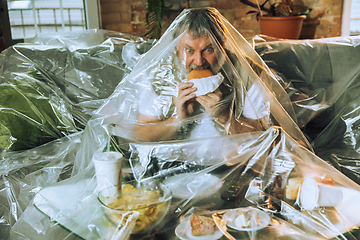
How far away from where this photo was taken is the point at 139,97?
0.81 m

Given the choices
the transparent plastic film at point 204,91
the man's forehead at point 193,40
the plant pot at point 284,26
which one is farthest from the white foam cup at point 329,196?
the plant pot at point 284,26

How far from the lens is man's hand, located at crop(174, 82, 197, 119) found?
28.5 inches

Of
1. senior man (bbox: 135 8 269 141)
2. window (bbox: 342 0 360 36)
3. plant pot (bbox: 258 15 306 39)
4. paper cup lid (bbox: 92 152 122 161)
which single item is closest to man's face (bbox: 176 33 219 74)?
senior man (bbox: 135 8 269 141)

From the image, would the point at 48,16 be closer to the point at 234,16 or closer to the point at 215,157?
the point at 234,16

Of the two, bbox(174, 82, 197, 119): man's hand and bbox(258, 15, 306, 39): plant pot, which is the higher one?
bbox(258, 15, 306, 39): plant pot

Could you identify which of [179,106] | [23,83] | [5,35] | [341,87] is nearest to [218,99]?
[179,106]

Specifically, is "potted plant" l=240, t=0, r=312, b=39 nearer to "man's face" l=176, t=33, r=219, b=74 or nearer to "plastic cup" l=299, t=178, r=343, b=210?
"man's face" l=176, t=33, r=219, b=74

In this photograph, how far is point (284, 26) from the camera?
93.4 inches

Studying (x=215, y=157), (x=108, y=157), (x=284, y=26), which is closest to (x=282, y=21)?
(x=284, y=26)

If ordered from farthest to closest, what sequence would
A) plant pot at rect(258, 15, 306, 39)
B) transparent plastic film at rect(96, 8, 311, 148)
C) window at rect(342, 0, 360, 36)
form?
window at rect(342, 0, 360, 36) < plant pot at rect(258, 15, 306, 39) < transparent plastic film at rect(96, 8, 311, 148)

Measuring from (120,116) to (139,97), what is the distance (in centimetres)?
7

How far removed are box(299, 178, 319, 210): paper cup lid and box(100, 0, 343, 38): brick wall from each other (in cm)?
247

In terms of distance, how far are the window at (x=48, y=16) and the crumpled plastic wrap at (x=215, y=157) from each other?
1.58 metres

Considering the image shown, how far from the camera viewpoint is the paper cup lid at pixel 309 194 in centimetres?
52
